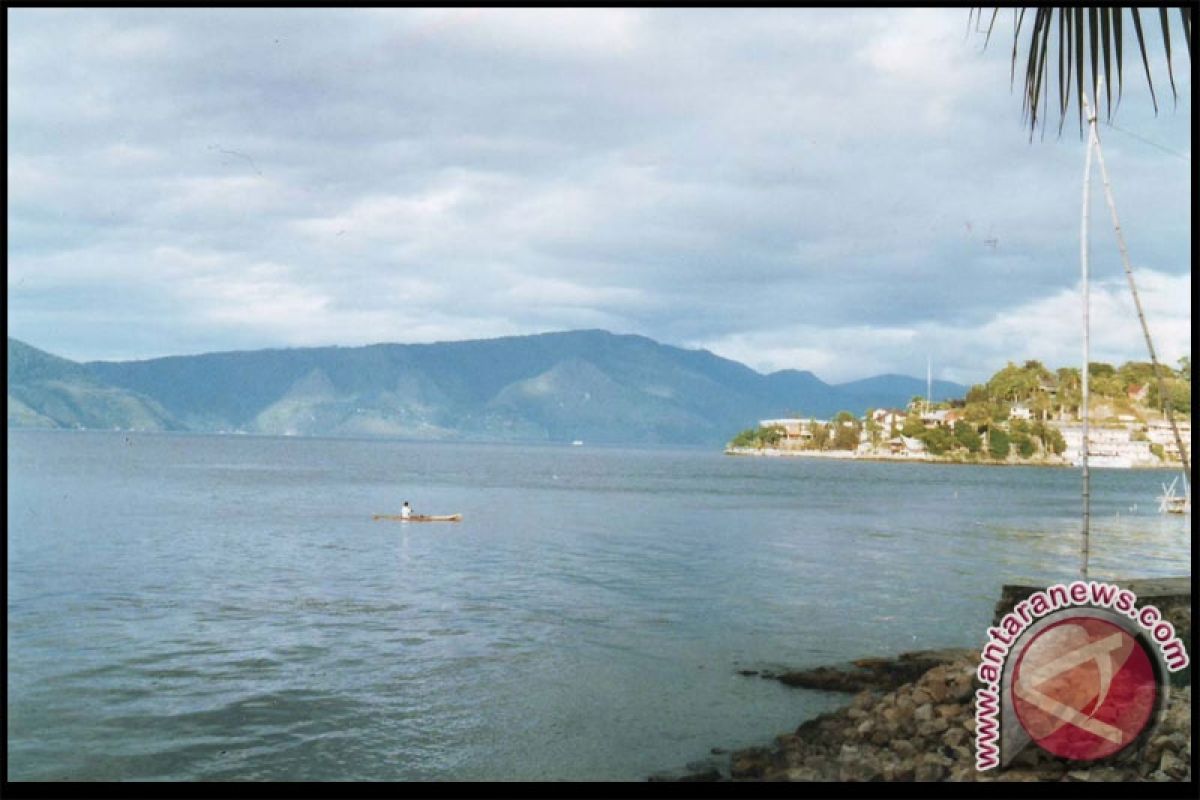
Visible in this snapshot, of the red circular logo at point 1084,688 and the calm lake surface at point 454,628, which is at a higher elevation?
the red circular logo at point 1084,688

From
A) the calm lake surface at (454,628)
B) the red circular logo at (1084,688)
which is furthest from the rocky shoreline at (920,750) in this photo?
the calm lake surface at (454,628)

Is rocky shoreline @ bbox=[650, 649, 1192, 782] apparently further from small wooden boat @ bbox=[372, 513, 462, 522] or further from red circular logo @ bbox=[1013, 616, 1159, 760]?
small wooden boat @ bbox=[372, 513, 462, 522]

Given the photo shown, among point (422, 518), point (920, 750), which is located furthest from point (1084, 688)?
point (422, 518)

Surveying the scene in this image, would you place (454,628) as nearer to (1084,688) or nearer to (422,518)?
(1084,688)

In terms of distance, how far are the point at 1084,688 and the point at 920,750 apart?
3120mm

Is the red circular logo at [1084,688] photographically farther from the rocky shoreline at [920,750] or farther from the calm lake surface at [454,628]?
the calm lake surface at [454,628]

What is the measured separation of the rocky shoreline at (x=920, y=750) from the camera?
992cm

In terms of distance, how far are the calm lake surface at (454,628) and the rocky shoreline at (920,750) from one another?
1.37 meters

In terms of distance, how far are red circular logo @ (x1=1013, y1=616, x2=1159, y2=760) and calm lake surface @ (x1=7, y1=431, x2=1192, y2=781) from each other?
5.70 meters

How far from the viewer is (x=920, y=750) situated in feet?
39.2

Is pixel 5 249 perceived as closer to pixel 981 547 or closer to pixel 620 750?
pixel 620 750

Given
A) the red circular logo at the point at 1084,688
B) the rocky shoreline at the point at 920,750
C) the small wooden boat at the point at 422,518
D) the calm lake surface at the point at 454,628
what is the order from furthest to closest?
the small wooden boat at the point at 422,518 → the calm lake surface at the point at 454,628 → the rocky shoreline at the point at 920,750 → the red circular logo at the point at 1084,688

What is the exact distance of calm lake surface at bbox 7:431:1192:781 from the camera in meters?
14.7

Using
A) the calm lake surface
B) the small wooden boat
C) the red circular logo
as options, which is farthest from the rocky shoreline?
the small wooden boat
